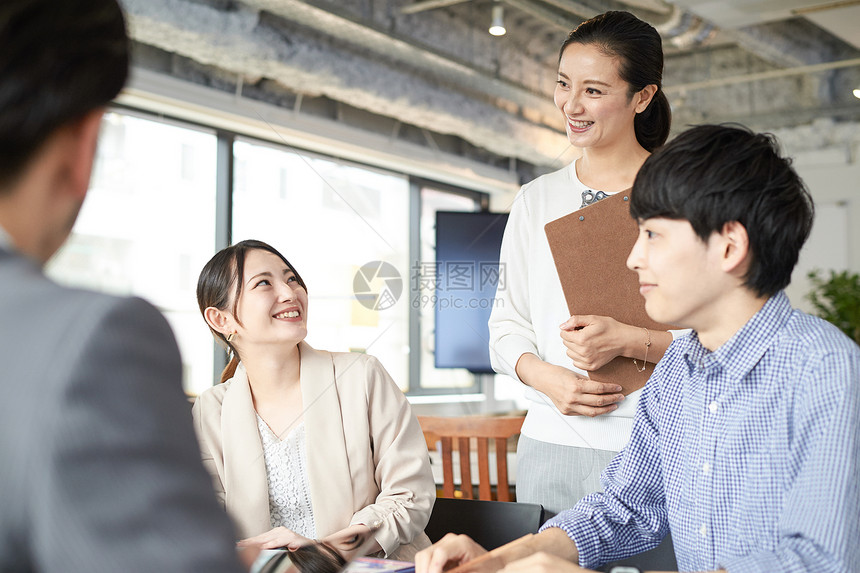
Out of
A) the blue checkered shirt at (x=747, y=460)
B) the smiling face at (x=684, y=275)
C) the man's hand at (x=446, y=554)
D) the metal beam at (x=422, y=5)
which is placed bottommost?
the man's hand at (x=446, y=554)

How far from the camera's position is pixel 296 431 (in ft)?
5.40

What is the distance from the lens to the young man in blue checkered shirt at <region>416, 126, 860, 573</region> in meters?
0.79

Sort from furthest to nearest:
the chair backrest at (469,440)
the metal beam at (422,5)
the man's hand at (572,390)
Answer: the metal beam at (422,5) < the chair backrest at (469,440) < the man's hand at (572,390)

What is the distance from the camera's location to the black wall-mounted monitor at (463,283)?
66.4 inches

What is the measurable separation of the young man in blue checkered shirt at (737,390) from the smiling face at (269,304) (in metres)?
0.88

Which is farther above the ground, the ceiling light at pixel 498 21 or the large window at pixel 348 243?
the ceiling light at pixel 498 21

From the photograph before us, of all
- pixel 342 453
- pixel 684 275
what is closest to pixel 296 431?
pixel 342 453

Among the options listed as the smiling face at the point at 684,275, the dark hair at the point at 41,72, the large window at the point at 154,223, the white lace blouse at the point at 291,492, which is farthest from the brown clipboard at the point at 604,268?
the large window at the point at 154,223

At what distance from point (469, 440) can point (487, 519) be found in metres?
0.82

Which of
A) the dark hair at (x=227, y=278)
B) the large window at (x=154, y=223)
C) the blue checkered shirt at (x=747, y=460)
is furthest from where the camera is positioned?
the large window at (x=154, y=223)

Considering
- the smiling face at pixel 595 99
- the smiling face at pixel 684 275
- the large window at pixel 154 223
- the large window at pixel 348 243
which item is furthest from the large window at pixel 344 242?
the large window at pixel 154 223

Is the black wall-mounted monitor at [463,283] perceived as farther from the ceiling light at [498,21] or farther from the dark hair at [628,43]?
the ceiling light at [498,21]

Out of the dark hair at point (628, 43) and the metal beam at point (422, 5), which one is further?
the metal beam at point (422, 5)

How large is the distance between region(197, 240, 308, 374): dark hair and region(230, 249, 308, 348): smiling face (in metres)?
0.01
